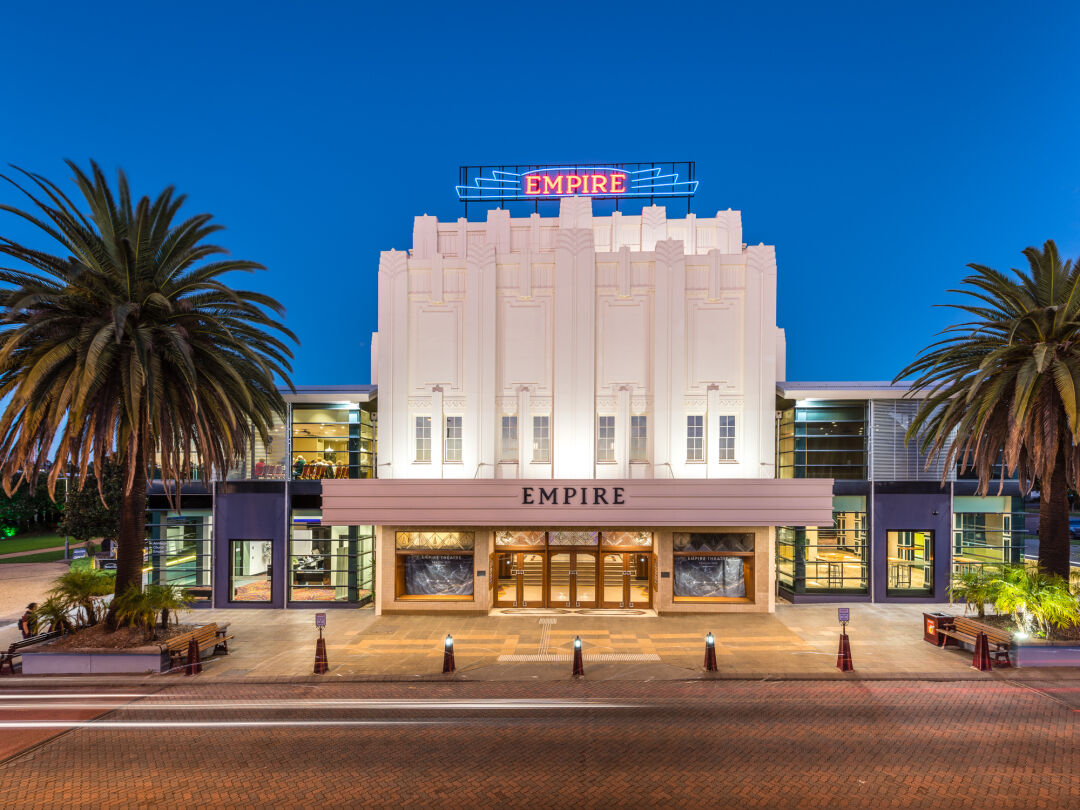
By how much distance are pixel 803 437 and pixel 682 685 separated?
46.8 ft

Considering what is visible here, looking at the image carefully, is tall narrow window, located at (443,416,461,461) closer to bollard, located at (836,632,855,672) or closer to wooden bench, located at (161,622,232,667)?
wooden bench, located at (161,622,232,667)

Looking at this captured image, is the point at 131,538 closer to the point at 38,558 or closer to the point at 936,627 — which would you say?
the point at 936,627

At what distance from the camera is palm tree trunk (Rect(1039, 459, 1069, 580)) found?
19.0 m

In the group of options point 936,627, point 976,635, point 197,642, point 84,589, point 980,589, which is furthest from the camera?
point 936,627

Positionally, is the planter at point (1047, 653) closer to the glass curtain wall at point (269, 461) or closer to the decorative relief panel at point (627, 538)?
the decorative relief panel at point (627, 538)

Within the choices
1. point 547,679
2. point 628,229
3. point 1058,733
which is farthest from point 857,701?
point 628,229

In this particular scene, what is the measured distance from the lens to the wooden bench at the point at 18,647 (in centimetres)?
1702

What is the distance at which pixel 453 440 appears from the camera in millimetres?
24859

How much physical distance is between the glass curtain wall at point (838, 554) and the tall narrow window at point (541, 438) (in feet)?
36.7

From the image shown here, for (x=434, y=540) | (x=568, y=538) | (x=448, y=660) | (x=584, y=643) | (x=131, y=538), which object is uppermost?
(x=131, y=538)

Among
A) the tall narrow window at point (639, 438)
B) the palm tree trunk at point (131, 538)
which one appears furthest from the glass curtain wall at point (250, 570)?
the tall narrow window at point (639, 438)

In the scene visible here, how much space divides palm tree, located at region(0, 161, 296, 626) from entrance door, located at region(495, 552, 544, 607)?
11.1 meters

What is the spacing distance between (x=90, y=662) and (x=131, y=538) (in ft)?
11.6

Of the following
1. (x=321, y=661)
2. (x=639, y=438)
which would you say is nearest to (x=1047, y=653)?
(x=639, y=438)
